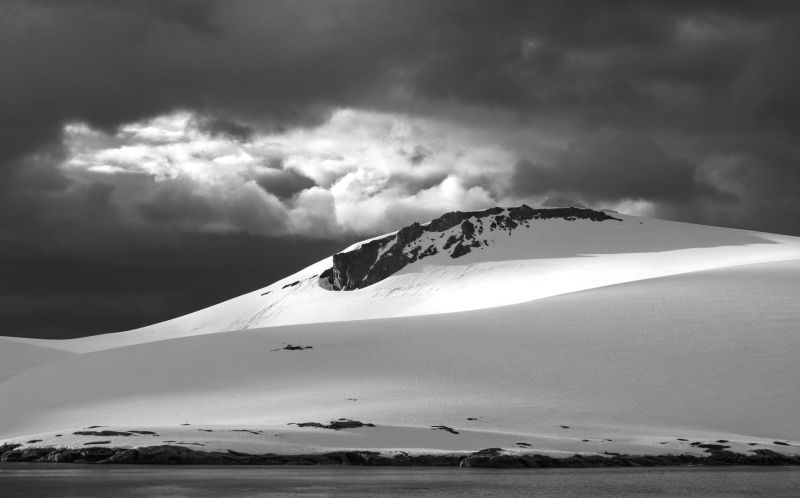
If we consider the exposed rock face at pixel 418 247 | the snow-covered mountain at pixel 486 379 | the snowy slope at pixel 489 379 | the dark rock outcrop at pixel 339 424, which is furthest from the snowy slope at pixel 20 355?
the dark rock outcrop at pixel 339 424

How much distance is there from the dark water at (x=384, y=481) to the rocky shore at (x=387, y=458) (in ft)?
2.52

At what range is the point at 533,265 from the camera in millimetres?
171625

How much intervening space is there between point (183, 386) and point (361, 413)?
25.7m

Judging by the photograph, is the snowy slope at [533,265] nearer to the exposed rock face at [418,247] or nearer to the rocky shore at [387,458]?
the exposed rock face at [418,247]

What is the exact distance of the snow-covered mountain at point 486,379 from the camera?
251 feet

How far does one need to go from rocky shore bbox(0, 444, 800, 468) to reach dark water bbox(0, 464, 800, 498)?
0.77 m

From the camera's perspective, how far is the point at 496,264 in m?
177

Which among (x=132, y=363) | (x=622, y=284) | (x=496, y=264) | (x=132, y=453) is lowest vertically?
(x=132, y=453)

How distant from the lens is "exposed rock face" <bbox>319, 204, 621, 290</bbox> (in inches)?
7525

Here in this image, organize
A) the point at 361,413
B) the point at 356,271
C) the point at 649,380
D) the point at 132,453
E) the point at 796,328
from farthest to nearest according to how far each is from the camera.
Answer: the point at 356,271 → the point at 796,328 → the point at 649,380 → the point at 361,413 → the point at 132,453

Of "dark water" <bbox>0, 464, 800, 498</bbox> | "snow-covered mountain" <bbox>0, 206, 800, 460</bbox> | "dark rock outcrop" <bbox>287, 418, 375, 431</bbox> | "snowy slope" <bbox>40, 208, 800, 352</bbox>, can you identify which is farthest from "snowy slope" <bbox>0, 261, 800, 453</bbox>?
"snowy slope" <bbox>40, 208, 800, 352</bbox>

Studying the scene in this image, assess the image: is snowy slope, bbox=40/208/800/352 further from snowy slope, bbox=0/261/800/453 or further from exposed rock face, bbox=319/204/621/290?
snowy slope, bbox=0/261/800/453

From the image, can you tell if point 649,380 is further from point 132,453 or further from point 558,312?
point 132,453

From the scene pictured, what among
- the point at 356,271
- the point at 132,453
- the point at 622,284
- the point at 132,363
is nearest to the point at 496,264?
the point at 356,271
